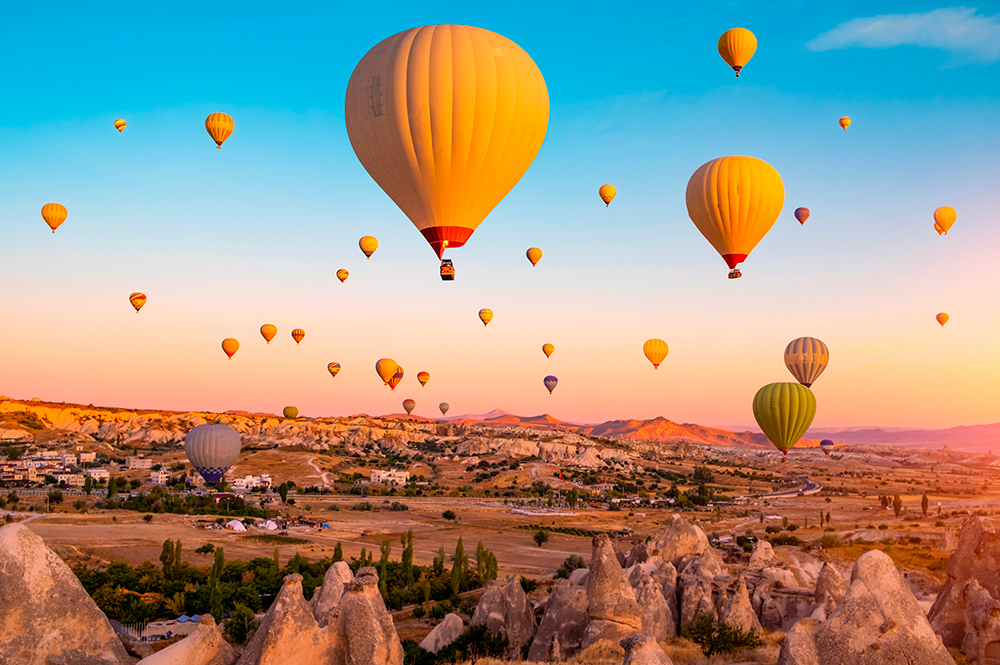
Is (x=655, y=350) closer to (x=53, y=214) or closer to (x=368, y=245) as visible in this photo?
(x=368, y=245)

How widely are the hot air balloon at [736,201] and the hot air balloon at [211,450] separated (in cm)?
4372

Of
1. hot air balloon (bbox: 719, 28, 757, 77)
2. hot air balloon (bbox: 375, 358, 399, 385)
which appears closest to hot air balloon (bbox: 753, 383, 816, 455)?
hot air balloon (bbox: 719, 28, 757, 77)

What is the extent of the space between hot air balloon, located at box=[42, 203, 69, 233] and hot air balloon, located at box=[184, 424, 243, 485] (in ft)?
73.2

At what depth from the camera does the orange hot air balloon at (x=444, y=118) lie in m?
28.1

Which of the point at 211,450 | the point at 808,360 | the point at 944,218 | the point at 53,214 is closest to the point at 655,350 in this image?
the point at 808,360

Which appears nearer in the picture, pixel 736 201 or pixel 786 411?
pixel 736 201

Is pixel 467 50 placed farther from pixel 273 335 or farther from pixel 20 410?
pixel 20 410

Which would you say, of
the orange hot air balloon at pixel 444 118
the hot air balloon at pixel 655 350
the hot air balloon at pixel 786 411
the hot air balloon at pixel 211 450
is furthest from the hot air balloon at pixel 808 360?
the hot air balloon at pixel 211 450

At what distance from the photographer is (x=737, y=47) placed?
140 feet

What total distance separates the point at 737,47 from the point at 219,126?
37.2m

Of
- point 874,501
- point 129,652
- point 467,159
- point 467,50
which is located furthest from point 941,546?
point 874,501

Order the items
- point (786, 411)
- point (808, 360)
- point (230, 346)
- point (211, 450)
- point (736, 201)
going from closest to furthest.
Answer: point (736, 201)
point (786, 411)
point (808, 360)
point (211, 450)
point (230, 346)

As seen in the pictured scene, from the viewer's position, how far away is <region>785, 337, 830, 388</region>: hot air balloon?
55.9 m

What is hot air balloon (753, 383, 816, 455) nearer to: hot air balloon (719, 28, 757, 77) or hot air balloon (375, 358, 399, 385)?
hot air balloon (719, 28, 757, 77)
